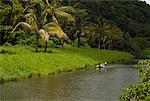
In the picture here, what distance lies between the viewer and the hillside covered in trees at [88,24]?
4241cm

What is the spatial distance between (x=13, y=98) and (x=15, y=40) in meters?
25.0

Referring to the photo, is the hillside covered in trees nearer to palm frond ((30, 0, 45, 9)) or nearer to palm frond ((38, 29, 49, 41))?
palm frond ((30, 0, 45, 9))

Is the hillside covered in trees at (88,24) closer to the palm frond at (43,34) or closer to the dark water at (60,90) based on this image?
the palm frond at (43,34)

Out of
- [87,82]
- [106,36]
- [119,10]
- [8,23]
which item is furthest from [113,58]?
[119,10]

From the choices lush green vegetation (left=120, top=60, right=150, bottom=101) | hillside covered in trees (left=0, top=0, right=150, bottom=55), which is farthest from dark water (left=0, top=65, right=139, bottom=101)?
hillside covered in trees (left=0, top=0, right=150, bottom=55)

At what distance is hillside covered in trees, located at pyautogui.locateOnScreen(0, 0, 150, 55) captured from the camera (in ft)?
139

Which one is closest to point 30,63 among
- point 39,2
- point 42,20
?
point 42,20

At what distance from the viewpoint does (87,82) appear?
29016mm

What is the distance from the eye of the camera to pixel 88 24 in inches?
2808

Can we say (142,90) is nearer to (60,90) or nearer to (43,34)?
(60,90)

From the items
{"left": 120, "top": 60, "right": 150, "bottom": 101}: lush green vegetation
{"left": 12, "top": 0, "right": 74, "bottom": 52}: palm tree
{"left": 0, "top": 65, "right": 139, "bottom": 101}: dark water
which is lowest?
{"left": 0, "top": 65, "right": 139, "bottom": 101}: dark water

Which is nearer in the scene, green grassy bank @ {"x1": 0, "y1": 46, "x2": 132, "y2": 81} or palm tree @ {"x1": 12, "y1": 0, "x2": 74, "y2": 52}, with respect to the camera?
green grassy bank @ {"x1": 0, "y1": 46, "x2": 132, "y2": 81}

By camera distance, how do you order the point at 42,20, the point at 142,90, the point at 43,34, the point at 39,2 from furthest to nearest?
the point at 42,20 < the point at 39,2 < the point at 43,34 < the point at 142,90

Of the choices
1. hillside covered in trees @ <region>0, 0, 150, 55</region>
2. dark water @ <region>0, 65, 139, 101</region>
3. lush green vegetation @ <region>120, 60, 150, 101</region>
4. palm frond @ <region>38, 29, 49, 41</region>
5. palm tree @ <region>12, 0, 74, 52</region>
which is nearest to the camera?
lush green vegetation @ <region>120, 60, 150, 101</region>
